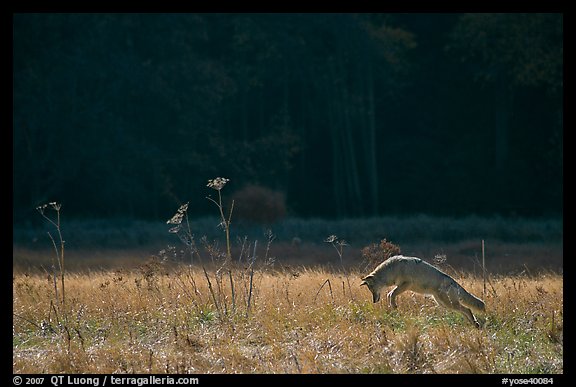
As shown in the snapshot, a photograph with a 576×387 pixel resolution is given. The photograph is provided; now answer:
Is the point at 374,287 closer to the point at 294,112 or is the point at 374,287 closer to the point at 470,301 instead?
the point at 470,301

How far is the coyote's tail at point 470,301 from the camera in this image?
980 centimetres

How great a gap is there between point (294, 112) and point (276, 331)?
3252cm

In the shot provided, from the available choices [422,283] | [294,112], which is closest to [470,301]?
[422,283]

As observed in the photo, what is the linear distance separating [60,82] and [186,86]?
501 centimetres

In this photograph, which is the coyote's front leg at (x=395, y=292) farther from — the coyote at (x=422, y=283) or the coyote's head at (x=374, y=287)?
the coyote's head at (x=374, y=287)

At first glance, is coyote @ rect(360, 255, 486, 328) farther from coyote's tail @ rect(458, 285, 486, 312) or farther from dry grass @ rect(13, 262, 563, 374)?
dry grass @ rect(13, 262, 563, 374)

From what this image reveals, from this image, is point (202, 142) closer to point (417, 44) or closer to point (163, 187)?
point (163, 187)

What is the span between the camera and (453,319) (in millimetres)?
10055

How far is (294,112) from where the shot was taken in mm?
41438

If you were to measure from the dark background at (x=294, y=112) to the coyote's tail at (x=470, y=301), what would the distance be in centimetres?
2562

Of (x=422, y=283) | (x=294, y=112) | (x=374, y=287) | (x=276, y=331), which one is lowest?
(x=294, y=112)

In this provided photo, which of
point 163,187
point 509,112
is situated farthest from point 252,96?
point 509,112

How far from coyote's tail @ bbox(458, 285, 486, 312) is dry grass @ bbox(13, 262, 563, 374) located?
174 mm
